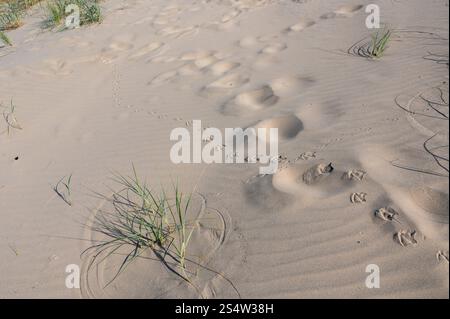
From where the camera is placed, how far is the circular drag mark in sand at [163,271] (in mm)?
1858

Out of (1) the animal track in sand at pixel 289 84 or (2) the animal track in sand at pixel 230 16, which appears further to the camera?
(2) the animal track in sand at pixel 230 16

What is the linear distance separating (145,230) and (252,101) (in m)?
1.59

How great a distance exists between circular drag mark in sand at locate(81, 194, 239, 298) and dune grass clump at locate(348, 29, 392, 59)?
87.9 inches

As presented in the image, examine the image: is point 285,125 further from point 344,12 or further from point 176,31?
point 176,31

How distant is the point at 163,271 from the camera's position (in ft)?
6.43

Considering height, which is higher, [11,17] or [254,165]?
[11,17]

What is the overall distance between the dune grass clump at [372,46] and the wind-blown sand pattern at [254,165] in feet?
0.31

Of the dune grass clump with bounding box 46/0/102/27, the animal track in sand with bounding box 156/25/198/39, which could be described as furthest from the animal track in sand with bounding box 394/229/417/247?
the dune grass clump with bounding box 46/0/102/27

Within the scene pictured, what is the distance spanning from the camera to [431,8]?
398cm

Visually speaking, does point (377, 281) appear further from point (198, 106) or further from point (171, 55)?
point (171, 55)

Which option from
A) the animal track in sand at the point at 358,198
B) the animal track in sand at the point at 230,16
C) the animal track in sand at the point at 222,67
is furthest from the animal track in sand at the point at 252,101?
the animal track in sand at the point at 230,16

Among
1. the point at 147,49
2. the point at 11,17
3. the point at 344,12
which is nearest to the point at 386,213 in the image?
the point at 344,12

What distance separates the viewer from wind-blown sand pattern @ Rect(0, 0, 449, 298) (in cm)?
180

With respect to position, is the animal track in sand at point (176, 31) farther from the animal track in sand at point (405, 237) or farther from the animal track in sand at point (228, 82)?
the animal track in sand at point (405, 237)
